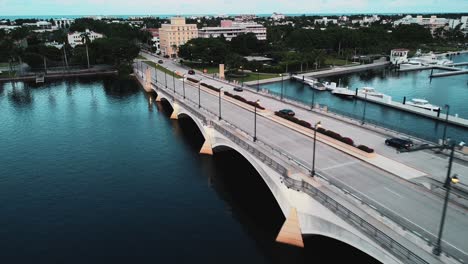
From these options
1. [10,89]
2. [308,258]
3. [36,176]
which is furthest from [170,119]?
[10,89]

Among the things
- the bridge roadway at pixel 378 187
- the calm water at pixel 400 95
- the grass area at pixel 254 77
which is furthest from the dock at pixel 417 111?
the grass area at pixel 254 77

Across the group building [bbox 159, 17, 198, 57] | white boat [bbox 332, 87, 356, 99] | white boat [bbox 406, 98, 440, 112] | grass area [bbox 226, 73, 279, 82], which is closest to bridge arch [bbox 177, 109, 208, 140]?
grass area [bbox 226, 73, 279, 82]

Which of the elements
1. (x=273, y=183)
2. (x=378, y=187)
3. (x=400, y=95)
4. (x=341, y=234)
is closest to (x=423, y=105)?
(x=400, y=95)

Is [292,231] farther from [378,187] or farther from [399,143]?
[399,143]

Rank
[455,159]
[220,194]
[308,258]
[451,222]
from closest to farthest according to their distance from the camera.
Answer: [451,222]
[308,258]
[455,159]
[220,194]

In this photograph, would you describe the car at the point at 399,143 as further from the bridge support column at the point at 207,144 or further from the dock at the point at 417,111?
the dock at the point at 417,111

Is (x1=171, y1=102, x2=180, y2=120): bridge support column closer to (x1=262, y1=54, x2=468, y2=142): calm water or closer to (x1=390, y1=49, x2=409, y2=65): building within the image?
(x1=262, y1=54, x2=468, y2=142): calm water

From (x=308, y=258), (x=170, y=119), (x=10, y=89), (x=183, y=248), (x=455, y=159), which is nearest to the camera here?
(x=308, y=258)

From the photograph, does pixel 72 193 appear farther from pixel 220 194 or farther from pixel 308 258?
pixel 308 258
